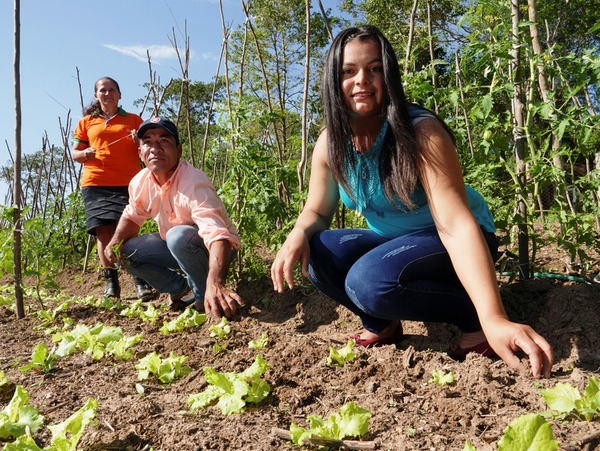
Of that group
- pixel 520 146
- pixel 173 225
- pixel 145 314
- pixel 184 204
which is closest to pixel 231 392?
pixel 145 314

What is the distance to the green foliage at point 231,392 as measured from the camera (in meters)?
1.58

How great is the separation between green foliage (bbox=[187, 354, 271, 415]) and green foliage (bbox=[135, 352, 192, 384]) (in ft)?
0.94

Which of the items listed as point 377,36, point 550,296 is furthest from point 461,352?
point 377,36

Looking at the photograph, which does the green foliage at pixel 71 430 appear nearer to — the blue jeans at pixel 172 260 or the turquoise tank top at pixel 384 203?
the turquoise tank top at pixel 384 203

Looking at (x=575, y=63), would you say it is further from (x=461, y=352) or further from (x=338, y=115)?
(x=461, y=352)

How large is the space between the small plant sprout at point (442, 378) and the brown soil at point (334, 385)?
24mm

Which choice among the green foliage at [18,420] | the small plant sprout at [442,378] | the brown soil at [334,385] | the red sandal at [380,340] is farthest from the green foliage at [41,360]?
the small plant sprout at [442,378]

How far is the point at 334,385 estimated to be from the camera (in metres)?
1.76

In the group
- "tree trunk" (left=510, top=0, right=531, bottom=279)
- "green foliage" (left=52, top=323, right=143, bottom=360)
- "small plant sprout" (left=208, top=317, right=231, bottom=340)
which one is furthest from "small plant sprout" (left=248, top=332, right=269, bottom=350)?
"tree trunk" (left=510, top=0, right=531, bottom=279)

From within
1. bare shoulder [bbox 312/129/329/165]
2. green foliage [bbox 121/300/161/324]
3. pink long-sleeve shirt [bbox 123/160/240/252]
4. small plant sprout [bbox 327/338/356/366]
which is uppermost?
bare shoulder [bbox 312/129/329/165]

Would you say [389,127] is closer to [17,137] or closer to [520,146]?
[520,146]

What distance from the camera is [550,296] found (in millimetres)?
2436

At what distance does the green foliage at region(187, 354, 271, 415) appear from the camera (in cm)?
158

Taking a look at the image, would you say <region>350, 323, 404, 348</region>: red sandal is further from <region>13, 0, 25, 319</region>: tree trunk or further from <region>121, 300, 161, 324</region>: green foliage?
<region>13, 0, 25, 319</region>: tree trunk
